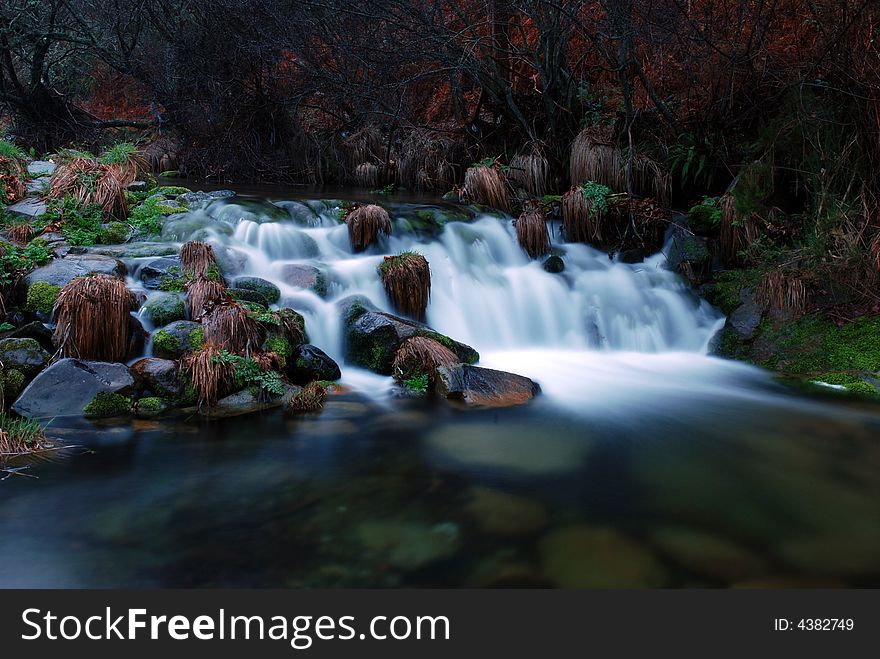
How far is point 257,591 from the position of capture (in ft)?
9.89

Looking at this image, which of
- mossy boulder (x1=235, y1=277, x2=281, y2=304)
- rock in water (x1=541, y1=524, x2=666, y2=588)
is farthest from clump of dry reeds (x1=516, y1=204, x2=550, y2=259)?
rock in water (x1=541, y1=524, x2=666, y2=588)

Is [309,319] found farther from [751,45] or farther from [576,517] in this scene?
[751,45]

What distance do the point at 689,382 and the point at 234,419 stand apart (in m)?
4.13

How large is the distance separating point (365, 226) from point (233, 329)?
2819mm

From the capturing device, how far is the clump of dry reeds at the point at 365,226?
8.11 meters

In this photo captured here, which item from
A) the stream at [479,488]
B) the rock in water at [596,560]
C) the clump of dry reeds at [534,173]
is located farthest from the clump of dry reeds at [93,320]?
the clump of dry reeds at [534,173]

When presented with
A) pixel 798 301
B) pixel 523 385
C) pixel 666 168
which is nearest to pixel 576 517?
pixel 523 385

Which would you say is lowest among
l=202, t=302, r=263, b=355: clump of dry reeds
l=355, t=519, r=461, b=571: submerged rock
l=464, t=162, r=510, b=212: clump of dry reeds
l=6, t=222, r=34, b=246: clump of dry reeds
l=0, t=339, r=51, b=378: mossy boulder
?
l=355, t=519, r=461, b=571: submerged rock

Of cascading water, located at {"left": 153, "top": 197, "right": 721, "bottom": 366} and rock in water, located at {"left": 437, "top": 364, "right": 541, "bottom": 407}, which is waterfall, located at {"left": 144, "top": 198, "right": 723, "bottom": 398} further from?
rock in water, located at {"left": 437, "top": 364, "right": 541, "bottom": 407}

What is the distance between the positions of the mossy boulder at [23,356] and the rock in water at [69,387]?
180 mm

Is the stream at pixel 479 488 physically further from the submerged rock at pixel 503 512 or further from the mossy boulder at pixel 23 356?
the mossy boulder at pixel 23 356

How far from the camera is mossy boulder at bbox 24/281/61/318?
5.81 meters

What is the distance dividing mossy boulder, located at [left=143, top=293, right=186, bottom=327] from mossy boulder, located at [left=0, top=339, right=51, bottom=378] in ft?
2.99

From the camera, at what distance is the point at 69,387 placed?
517 cm
